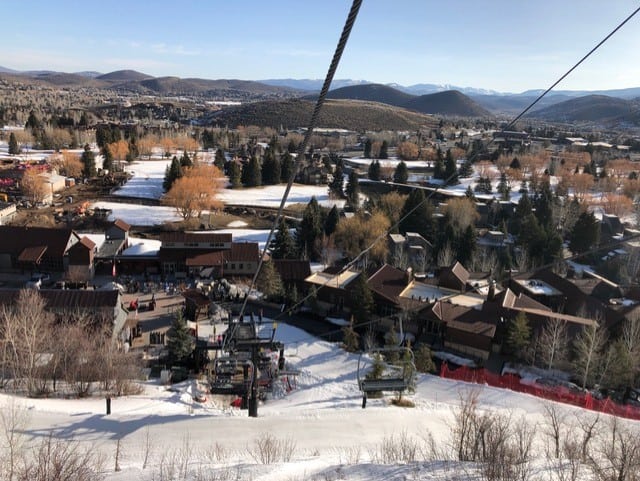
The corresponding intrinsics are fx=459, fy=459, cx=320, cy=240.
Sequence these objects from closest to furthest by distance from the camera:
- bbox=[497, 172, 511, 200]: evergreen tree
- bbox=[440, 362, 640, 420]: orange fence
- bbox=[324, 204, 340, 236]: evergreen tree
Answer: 1. bbox=[440, 362, 640, 420]: orange fence
2. bbox=[324, 204, 340, 236]: evergreen tree
3. bbox=[497, 172, 511, 200]: evergreen tree

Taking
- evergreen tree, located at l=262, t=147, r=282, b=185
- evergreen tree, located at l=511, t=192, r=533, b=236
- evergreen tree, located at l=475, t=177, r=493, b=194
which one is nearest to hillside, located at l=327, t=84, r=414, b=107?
evergreen tree, located at l=475, t=177, r=493, b=194

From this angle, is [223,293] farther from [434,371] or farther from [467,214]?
[467,214]

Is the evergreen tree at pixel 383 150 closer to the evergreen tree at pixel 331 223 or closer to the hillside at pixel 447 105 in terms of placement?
the evergreen tree at pixel 331 223

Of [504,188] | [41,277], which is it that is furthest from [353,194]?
[41,277]

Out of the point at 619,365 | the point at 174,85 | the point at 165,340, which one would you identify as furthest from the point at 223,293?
the point at 174,85

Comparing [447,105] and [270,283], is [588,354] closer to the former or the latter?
[270,283]

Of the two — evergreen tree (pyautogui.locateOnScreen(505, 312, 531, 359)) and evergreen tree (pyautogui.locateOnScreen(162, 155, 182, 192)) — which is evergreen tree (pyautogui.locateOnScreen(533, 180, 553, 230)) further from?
evergreen tree (pyautogui.locateOnScreen(162, 155, 182, 192))
